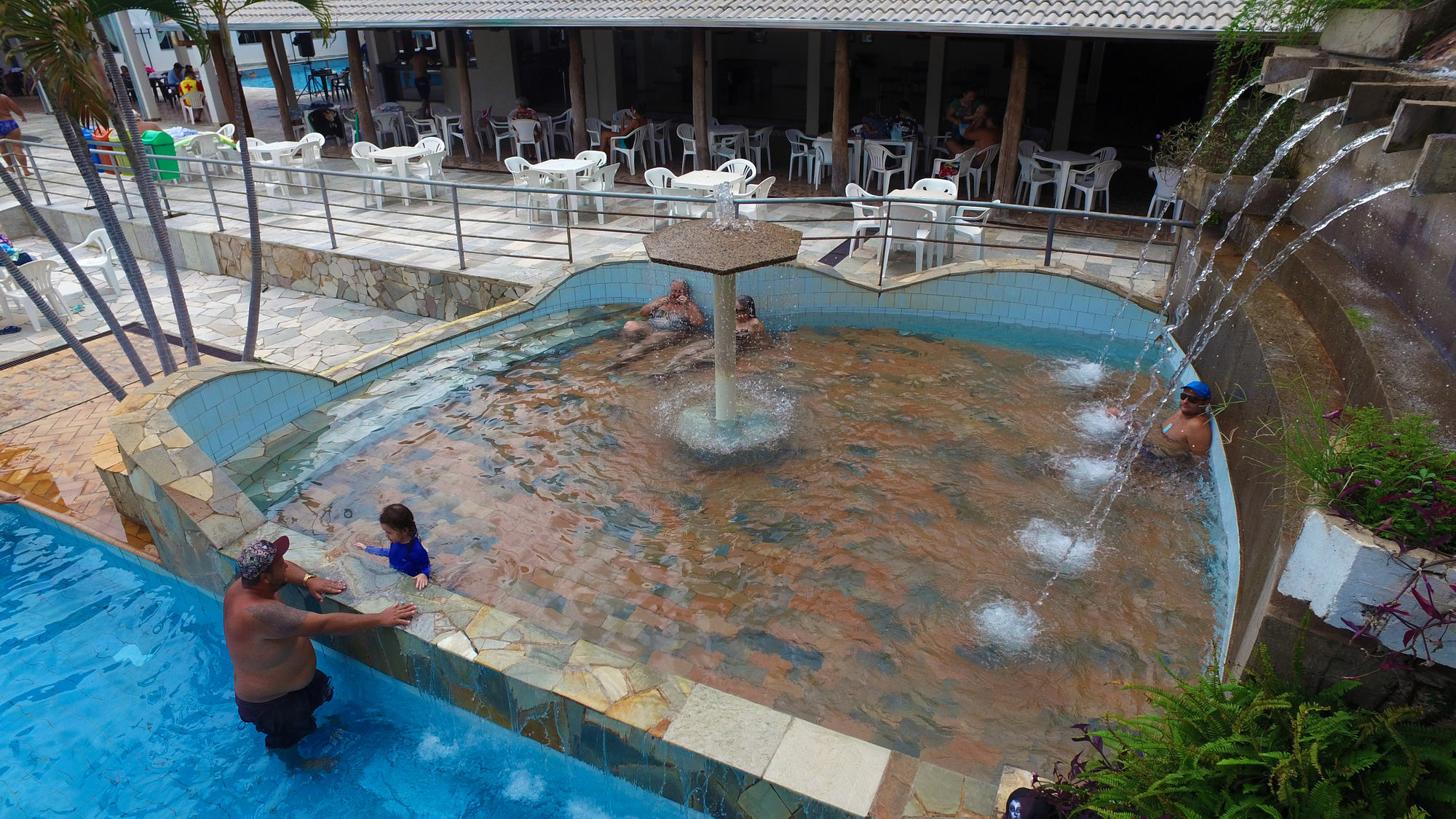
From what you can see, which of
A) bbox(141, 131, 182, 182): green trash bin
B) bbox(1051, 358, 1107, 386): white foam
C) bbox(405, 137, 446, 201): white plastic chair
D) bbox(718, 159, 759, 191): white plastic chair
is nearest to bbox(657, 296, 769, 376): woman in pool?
bbox(1051, 358, 1107, 386): white foam

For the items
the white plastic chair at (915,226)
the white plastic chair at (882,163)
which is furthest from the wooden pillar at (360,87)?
the white plastic chair at (915,226)

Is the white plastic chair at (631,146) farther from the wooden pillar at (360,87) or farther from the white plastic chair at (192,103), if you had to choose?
the white plastic chair at (192,103)

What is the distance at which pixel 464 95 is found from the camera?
45.6 feet

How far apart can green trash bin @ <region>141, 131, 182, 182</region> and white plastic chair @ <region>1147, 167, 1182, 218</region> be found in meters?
13.8

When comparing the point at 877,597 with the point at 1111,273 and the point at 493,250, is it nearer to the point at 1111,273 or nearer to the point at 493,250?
the point at 1111,273

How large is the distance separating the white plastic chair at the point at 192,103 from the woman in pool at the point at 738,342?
61.4 ft

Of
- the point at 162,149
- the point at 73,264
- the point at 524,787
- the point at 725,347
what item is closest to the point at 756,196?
the point at 725,347

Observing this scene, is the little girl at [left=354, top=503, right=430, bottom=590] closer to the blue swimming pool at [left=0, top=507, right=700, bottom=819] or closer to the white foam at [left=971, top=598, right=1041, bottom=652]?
the blue swimming pool at [left=0, top=507, right=700, bottom=819]

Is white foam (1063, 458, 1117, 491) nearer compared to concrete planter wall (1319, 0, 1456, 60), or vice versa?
concrete planter wall (1319, 0, 1456, 60)

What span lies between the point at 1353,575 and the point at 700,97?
1090 cm

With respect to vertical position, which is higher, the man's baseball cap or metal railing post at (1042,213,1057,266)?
metal railing post at (1042,213,1057,266)

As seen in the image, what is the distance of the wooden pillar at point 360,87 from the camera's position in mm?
14086

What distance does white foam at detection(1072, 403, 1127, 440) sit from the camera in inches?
244

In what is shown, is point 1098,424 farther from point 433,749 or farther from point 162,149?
point 162,149
